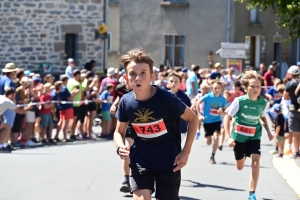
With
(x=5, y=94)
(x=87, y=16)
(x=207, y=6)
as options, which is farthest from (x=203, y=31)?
(x=5, y=94)

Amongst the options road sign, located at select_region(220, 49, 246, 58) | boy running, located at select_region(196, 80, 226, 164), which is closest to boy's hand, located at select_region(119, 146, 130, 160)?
boy running, located at select_region(196, 80, 226, 164)

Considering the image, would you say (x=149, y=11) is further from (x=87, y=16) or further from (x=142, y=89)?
(x=142, y=89)

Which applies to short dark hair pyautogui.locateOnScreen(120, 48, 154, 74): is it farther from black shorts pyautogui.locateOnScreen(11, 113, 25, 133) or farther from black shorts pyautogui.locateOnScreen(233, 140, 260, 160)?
black shorts pyautogui.locateOnScreen(11, 113, 25, 133)

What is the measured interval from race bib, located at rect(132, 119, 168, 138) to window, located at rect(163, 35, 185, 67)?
31.9m

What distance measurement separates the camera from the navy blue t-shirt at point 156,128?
685cm

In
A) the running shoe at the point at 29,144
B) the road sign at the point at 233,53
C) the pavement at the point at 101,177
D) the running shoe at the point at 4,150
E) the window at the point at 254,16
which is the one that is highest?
the window at the point at 254,16

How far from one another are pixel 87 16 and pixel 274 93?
9.94m

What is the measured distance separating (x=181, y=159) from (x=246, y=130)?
12.0 feet

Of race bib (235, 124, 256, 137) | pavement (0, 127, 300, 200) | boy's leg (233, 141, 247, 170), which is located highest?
race bib (235, 124, 256, 137)

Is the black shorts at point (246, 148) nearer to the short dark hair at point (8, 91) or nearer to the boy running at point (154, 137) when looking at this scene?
the boy running at point (154, 137)

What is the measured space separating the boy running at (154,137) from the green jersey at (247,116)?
3.37 metres

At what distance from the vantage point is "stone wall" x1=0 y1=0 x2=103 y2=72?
2761 cm

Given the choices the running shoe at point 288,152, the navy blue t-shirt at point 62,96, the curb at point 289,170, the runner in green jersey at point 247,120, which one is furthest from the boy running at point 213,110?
the navy blue t-shirt at point 62,96

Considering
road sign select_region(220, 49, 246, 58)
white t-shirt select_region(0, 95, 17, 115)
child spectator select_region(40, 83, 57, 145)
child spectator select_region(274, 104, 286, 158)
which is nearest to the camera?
white t-shirt select_region(0, 95, 17, 115)
